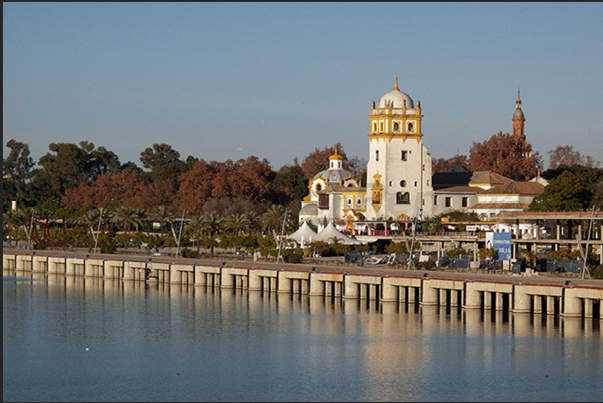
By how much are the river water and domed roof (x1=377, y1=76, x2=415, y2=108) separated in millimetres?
54155

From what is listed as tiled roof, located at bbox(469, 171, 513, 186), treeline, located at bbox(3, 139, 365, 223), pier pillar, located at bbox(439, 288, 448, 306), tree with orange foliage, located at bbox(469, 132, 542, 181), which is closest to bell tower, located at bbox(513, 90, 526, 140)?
tree with orange foliage, located at bbox(469, 132, 542, 181)

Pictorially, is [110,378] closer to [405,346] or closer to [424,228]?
[405,346]

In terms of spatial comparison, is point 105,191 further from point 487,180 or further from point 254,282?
point 254,282

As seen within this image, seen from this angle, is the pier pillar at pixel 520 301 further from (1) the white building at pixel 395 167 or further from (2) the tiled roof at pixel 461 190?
(2) the tiled roof at pixel 461 190

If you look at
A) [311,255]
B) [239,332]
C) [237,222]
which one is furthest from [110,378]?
[237,222]

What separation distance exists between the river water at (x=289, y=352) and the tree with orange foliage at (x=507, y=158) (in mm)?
105159

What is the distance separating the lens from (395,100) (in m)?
131

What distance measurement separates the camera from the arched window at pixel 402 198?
131375 millimetres

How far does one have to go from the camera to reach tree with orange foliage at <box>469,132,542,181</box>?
17925cm

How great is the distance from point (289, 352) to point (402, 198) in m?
76.0

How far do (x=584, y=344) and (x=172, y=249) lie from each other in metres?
74.5

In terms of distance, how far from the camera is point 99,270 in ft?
355

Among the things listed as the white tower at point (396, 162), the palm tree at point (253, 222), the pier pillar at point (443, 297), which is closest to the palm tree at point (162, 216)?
the palm tree at point (253, 222)

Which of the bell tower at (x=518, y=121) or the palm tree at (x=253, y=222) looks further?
the bell tower at (x=518, y=121)
